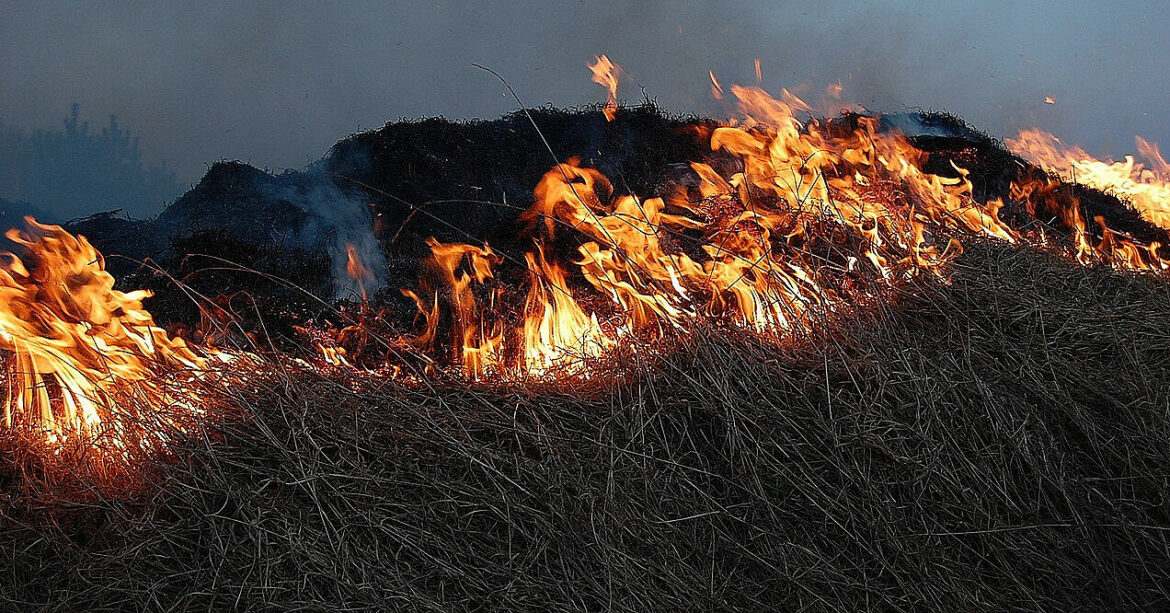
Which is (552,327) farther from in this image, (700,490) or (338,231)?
(338,231)

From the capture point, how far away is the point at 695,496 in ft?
8.13

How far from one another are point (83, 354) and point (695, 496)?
7.50 feet

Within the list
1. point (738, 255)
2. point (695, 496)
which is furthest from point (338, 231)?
point (695, 496)

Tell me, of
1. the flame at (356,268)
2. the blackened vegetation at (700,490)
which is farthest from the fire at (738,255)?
the flame at (356,268)

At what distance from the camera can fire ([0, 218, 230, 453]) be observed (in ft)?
9.57

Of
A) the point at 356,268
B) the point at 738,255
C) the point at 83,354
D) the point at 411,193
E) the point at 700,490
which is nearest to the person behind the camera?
the point at 700,490

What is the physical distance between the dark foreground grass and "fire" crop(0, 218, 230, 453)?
0.34m

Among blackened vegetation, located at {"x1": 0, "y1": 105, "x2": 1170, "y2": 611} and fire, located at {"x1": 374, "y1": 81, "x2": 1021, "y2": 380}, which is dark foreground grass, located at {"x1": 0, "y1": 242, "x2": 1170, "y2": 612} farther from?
fire, located at {"x1": 374, "y1": 81, "x2": 1021, "y2": 380}

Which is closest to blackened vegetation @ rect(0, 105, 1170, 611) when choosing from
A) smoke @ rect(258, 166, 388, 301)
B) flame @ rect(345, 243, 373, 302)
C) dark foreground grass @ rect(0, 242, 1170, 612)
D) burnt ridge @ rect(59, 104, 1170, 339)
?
dark foreground grass @ rect(0, 242, 1170, 612)

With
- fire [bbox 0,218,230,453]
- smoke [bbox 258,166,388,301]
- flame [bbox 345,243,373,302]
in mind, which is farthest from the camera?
smoke [bbox 258,166,388,301]

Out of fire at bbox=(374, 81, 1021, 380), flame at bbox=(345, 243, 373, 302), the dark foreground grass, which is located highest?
fire at bbox=(374, 81, 1021, 380)

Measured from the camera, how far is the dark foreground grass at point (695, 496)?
2281 mm

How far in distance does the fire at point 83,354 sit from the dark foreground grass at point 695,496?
0.34m

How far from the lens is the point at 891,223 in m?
3.70
